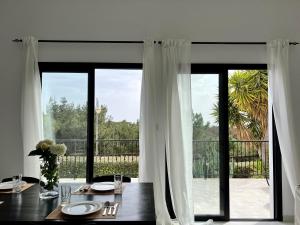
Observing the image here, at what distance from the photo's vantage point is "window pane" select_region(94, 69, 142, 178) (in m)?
3.42

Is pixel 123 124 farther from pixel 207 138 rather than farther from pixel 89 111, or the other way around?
pixel 207 138

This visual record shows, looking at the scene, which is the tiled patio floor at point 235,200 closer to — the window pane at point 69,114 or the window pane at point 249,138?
the window pane at point 249,138

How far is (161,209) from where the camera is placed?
3113mm

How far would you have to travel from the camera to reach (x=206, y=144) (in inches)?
134

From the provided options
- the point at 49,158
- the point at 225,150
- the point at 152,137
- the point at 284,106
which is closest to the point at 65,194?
the point at 49,158

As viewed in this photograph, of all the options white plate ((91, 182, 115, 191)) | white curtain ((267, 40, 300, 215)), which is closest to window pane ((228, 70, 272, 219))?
white curtain ((267, 40, 300, 215))

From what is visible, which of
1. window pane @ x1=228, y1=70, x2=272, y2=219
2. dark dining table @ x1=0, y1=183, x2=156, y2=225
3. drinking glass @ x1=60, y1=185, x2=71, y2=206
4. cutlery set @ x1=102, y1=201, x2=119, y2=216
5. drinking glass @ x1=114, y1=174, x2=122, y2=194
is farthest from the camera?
window pane @ x1=228, y1=70, x2=272, y2=219

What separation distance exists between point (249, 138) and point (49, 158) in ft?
12.3

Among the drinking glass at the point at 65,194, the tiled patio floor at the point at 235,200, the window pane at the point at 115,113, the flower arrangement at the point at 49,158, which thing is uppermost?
the window pane at the point at 115,113

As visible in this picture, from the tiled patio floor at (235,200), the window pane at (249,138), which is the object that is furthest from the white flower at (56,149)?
the window pane at (249,138)

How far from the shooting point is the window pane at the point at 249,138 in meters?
4.17

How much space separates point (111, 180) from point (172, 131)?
36.5 inches

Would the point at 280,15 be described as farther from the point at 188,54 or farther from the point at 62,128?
the point at 62,128

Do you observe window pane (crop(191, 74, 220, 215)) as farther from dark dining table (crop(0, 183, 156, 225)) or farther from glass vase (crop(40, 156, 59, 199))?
glass vase (crop(40, 156, 59, 199))
